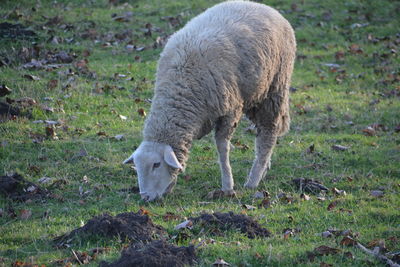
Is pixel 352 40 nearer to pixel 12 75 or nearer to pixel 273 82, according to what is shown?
pixel 273 82

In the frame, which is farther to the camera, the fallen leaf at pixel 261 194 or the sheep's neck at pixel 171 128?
the fallen leaf at pixel 261 194

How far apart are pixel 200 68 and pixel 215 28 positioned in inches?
26.9

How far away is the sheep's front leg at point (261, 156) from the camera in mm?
7831

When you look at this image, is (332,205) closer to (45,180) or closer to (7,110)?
(45,180)

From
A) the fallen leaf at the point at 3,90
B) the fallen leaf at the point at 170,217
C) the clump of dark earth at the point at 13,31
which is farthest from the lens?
the clump of dark earth at the point at 13,31

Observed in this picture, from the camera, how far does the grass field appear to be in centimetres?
581

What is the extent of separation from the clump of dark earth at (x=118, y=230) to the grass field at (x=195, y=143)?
3.7 inches

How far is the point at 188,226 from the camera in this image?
5863 mm

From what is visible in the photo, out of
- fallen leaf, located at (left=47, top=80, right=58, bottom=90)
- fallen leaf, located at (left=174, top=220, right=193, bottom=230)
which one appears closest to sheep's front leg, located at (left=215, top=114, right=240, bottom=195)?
fallen leaf, located at (left=174, top=220, right=193, bottom=230)

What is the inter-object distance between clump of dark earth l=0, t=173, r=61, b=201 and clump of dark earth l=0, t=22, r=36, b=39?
5979 mm

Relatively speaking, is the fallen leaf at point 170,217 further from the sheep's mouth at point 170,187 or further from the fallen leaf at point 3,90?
the fallen leaf at point 3,90

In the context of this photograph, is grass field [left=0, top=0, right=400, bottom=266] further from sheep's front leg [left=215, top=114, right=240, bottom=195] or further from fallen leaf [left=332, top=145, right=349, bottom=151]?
sheep's front leg [left=215, top=114, right=240, bottom=195]

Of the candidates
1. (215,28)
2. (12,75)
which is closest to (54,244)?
(215,28)

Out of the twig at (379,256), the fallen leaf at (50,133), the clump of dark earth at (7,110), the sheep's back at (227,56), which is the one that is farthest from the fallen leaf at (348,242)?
the clump of dark earth at (7,110)
